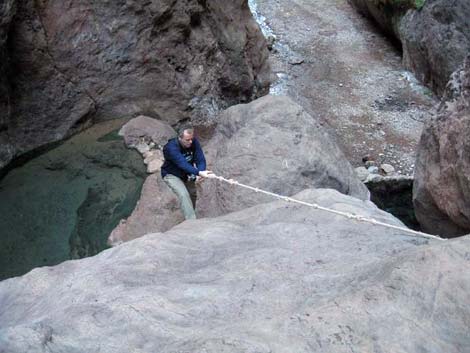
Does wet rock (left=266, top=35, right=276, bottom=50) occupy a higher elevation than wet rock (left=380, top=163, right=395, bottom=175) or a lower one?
higher

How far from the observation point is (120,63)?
9.23 meters

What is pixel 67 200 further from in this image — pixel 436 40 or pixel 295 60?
pixel 436 40

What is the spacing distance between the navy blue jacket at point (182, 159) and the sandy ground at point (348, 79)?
491cm

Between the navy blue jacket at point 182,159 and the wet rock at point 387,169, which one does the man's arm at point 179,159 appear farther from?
the wet rock at point 387,169

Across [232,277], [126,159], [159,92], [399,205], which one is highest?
[232,277]

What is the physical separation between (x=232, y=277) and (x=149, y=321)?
64 centimetres

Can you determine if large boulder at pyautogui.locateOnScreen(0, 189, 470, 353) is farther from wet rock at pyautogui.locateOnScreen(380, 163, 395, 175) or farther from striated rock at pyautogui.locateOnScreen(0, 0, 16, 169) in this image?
wet rock at pyautogui.locateOnScreen(380, 163, 395, 175)

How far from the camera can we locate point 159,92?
9.59 meters

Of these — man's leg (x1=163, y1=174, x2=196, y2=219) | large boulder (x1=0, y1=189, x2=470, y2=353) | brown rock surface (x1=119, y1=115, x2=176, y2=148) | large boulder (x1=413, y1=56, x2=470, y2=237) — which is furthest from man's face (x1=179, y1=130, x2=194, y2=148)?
brown rock surface (x1=119, y1=115, x2=176, y2=148)

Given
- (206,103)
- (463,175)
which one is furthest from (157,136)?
(463,175)

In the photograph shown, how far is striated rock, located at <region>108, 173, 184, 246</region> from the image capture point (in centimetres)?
679

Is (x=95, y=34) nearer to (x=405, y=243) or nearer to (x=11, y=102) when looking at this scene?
(x=11, y=102)

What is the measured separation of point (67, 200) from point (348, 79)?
763cm

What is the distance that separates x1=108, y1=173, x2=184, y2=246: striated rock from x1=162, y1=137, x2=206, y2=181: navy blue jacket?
3.45 feet
